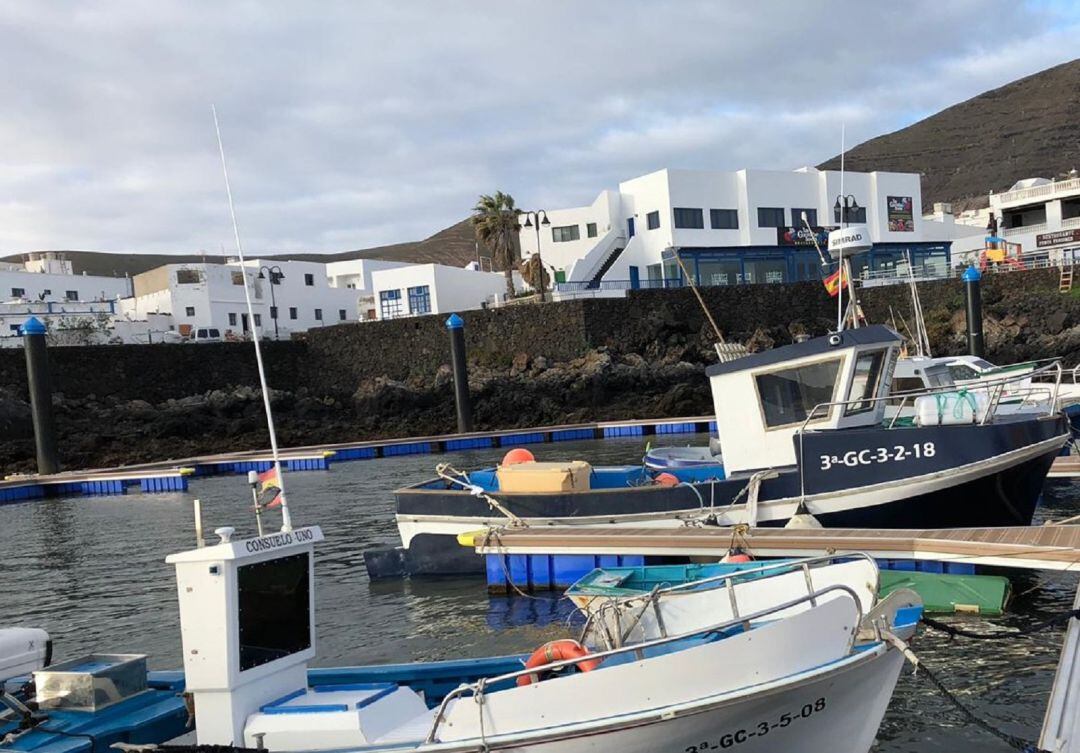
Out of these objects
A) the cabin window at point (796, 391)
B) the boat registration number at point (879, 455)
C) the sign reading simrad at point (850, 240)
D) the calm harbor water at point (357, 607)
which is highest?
the sign reading simrad at point (850, 240)

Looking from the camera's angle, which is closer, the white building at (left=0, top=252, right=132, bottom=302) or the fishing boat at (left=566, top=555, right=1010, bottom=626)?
the fishing boat at (left=566, top=555, right=1010, bottom=626)

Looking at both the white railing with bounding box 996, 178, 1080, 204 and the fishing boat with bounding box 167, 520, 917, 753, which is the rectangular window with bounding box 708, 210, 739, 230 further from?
the fishing boat with bounding box 167, 520, 917, 753

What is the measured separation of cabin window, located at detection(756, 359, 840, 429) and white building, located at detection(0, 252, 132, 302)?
66991 millimetres

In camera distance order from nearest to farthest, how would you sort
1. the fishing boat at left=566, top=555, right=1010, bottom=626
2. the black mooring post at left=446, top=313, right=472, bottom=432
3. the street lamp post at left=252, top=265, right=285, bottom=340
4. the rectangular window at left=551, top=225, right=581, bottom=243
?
the fishing boat at left=566, top=555, right=1010, bottom=626, the black mooring post at left=446, top=313, right=472, bottom=432, the rectangular window at left=551, top=225, right=581, bottom=243, the street lamp post at left=252, top=265, right=285, bottom=340

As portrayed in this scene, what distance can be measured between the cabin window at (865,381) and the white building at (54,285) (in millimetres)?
67902

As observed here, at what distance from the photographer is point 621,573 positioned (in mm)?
10781

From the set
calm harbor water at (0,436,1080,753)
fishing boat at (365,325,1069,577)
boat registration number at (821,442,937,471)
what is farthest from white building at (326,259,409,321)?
boat registration number at (821,442,937,471)

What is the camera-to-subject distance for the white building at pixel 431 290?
60562mm

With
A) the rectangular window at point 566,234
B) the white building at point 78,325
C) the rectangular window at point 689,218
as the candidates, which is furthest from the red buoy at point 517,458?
the white building at point 78,325

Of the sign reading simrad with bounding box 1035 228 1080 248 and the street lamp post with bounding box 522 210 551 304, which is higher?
the street lamp post with bounding box 522 210 551 304

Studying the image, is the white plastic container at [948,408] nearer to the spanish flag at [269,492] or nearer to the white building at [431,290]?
the spanish flag at [269,492]

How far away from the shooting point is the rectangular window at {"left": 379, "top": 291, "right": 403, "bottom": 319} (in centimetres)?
6275

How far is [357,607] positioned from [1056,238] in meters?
65.8

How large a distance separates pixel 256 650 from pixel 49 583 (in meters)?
12.7
